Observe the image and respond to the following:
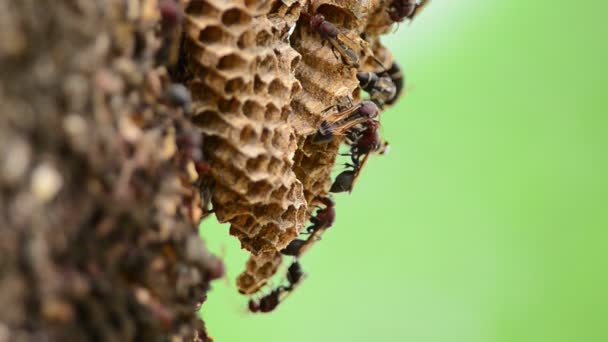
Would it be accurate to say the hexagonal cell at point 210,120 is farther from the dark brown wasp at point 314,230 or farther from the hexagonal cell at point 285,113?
the dark brown wasp at point 314,230

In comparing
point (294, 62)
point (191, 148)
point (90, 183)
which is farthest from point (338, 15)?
point (90, 183)

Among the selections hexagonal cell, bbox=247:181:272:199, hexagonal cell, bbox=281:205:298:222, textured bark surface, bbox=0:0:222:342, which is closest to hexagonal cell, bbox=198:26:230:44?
textured bark surface, bbox=0:0:222:342

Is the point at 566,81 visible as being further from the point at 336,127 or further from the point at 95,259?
the point at 95,259

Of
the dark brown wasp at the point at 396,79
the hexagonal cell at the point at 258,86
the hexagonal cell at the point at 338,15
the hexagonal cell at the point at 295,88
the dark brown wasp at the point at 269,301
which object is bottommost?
the hexagonal cell at the point at 258,86

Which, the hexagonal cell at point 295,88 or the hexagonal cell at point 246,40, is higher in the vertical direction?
the hexagonal cell at point 295,88

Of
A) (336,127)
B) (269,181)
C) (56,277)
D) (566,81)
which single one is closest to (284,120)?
(269,181)

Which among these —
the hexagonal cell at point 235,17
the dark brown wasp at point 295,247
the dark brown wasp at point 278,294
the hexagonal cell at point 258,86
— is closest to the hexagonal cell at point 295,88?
the hexagonal cell at point 258,86

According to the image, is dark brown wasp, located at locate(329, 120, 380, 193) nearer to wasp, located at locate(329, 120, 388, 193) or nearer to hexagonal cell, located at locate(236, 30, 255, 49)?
wasp, located at locate(329, 120, 388, 193)
